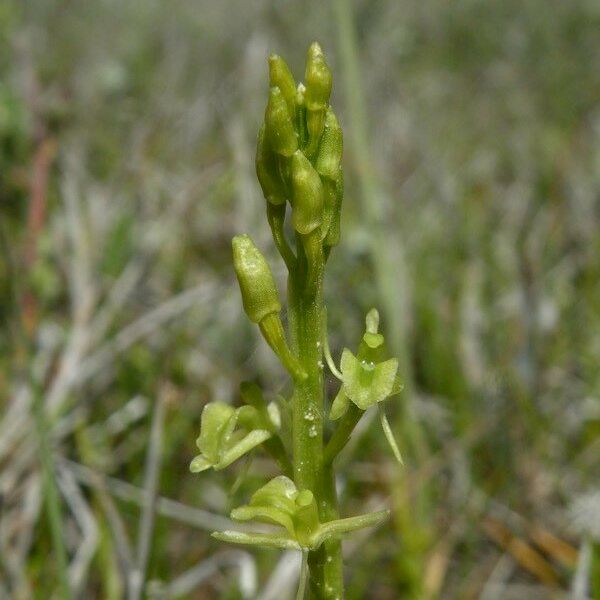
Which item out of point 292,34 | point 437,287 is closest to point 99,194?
point 437,287

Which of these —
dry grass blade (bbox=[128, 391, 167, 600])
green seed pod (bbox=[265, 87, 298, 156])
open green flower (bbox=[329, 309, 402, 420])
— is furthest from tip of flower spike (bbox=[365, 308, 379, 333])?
dry grass blade (bbox=[128, 391, 167, 600])

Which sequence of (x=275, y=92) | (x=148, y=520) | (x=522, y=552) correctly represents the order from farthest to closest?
(x=522, y=552), (x=148, y=520), (x=275, y=92)

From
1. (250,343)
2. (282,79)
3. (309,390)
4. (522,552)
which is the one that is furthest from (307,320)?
(250,343)

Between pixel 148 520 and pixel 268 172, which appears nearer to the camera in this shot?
pixel 268 172

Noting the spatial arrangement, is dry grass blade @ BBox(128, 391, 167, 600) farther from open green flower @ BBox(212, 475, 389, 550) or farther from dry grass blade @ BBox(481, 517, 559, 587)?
dry grass blade @ BBox(481, 517, 559, 587)

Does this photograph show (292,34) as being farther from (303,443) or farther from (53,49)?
(303,443)

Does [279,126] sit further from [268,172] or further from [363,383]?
[363,383]

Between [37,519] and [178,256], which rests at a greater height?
[178,256]
